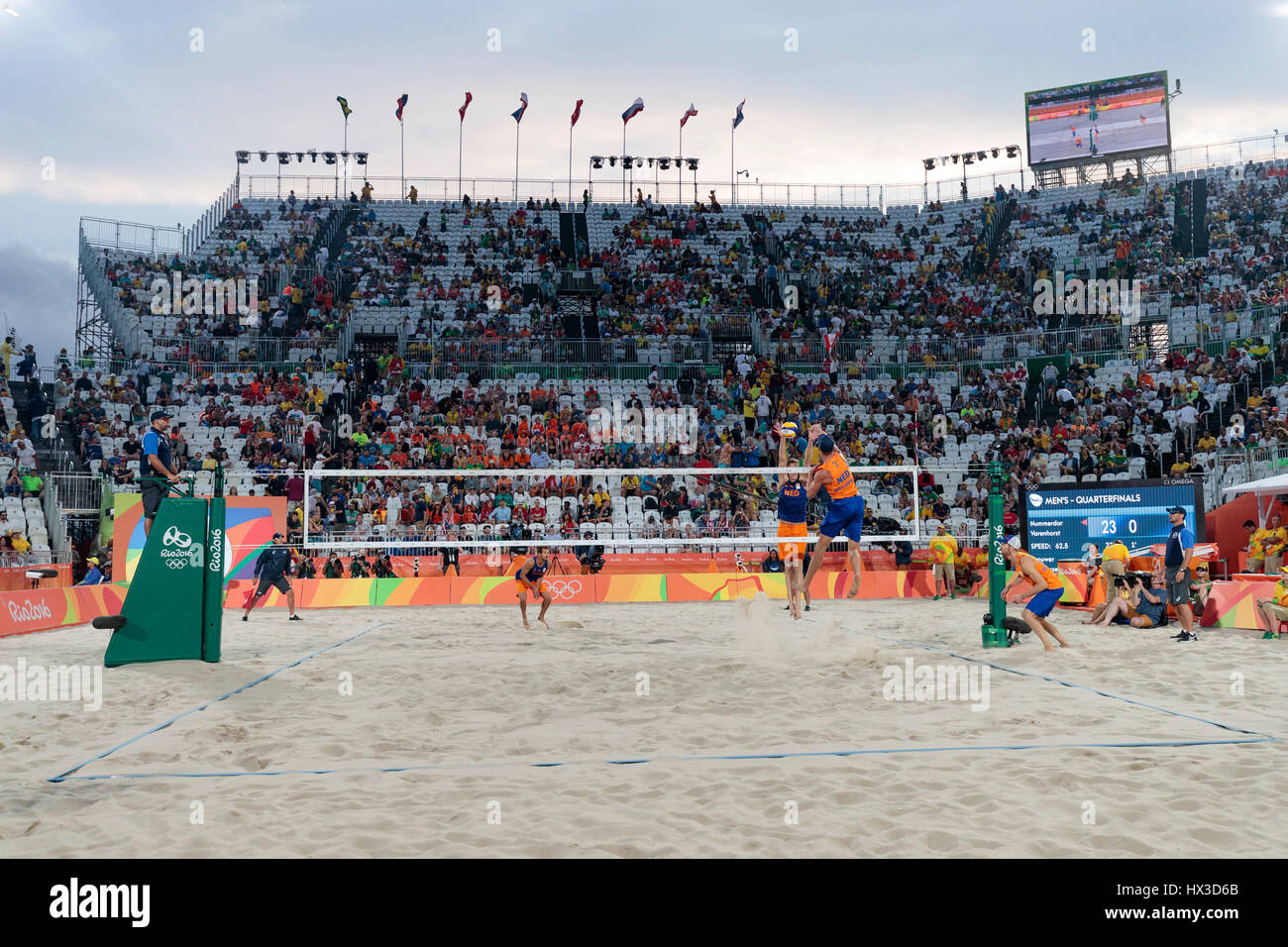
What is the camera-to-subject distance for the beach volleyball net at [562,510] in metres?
18.9

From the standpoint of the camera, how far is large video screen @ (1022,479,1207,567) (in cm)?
1675

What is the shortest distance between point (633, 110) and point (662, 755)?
37688 millimetres

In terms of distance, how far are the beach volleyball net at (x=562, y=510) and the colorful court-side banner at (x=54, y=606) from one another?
378 cm

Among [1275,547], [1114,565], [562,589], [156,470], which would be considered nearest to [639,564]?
[562,589]

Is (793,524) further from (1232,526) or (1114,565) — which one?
(1232,526)

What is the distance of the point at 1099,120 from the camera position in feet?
123

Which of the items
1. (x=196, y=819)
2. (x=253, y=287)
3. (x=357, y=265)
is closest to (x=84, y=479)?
(x=253, y=287)

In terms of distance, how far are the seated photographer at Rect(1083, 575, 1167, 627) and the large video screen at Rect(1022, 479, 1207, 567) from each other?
3134 millimetres

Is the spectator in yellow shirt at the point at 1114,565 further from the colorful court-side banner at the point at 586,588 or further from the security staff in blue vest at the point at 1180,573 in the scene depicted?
the colorful court-side banner at the point at 586,588

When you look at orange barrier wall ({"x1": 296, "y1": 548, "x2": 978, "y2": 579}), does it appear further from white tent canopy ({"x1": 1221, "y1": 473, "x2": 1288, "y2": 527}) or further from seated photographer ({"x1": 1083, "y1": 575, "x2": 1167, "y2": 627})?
seated photographer ({"x1": 1083, "y1": 575, "x2": 1167, "y2": 627})

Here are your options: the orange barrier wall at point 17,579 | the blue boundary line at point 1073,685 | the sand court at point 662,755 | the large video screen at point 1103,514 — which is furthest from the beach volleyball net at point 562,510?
the sand court at point 662,755

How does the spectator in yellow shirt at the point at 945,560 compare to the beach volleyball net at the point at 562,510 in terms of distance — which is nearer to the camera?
the beach volleyball net at the point at 562,510

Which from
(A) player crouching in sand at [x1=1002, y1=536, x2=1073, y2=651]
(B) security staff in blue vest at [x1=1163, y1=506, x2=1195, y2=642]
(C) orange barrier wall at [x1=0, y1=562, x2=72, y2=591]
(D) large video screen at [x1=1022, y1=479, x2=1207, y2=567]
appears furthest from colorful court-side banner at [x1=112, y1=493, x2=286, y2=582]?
(B) security staff in blue vest at [x1=1163, y1=506, x2=1195, y2=642]
